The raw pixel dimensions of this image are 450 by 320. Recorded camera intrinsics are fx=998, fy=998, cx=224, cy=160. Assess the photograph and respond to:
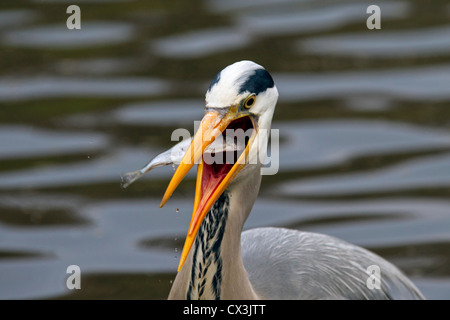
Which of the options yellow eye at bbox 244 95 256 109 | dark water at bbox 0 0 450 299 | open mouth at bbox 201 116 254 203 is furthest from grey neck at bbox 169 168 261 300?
dark water at bbox 0 0 450 299

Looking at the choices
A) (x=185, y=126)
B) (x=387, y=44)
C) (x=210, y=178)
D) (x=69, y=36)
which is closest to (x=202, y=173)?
(x=210, y=178)

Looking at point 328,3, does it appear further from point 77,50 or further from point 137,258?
point 137,258

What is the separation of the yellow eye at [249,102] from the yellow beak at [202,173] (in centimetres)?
5

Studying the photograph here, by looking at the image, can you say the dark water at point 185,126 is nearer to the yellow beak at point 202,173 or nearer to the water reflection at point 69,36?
the water reflection at point 69,36

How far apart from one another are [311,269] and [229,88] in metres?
1.34

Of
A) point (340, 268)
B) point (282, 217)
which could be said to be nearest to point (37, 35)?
point (282, 217)

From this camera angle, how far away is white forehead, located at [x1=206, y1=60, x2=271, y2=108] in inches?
160

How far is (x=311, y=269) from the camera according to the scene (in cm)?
503

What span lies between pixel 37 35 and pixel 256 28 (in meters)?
1.99

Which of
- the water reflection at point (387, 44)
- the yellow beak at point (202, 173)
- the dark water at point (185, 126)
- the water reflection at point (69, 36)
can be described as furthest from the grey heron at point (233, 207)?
the water reflection at point (69, 36)

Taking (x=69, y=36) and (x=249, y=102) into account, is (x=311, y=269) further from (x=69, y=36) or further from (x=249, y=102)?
(x=69, y=36)

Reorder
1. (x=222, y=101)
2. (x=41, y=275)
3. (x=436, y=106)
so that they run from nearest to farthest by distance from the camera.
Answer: (x=222, y=101) < (x=41, y=275) < (x=436, y=106)

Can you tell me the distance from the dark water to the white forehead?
203cm

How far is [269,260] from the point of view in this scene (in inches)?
195
